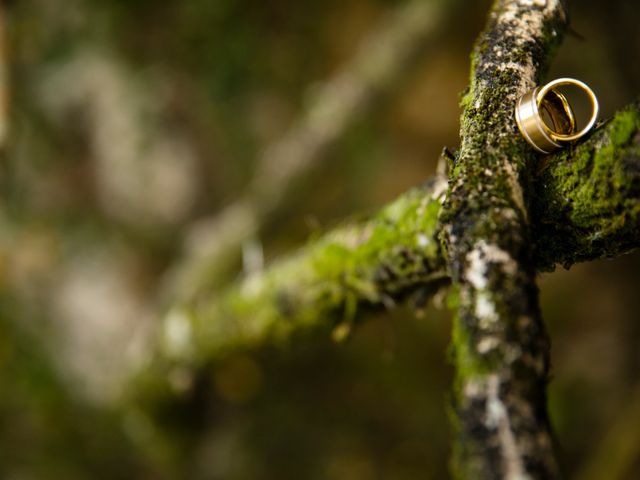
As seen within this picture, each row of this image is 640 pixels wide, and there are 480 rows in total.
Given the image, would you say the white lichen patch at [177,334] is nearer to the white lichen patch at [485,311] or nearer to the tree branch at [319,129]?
the tree branch at [319,129]

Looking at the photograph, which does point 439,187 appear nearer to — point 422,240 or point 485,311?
point 422,240

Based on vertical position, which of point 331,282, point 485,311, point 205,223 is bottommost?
point 485,311

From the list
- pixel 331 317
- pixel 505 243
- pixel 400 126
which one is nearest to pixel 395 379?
pixel 400 126

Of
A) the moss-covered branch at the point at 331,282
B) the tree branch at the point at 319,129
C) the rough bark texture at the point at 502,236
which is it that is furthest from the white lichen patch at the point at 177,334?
the rough bark texture at the point at 502,236

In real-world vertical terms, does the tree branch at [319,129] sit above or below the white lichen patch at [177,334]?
above

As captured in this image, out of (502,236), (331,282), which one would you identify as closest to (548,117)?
(502,236)

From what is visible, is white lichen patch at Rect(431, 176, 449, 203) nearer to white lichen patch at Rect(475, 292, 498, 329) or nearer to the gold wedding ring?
the gold wedding ring

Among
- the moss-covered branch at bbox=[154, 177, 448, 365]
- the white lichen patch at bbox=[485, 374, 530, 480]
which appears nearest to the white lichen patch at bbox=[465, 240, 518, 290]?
the white lichen patch at bbox=[485, 374, 530, 480]
